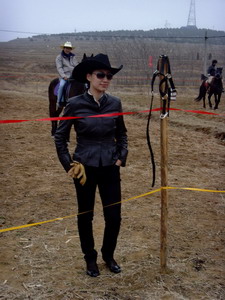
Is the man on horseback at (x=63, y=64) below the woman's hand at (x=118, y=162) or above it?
above

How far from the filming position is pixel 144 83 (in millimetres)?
22734

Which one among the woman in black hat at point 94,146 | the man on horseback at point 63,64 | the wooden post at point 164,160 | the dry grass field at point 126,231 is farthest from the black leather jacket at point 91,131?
the man on horseback at point 63,64

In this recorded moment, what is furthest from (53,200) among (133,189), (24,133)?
(24,133)

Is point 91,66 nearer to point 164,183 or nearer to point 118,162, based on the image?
point 118,162

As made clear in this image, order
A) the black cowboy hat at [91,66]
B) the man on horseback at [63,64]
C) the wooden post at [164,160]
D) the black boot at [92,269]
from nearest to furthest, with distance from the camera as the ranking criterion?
the black cowboy hat at [91,66] → the wooden post at [164,160] → the black boot at [92,269] → the man on horseback at [63,64]

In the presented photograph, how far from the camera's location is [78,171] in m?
3.05

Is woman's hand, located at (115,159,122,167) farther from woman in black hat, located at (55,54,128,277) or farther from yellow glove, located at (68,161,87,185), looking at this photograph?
yellow glove, located at (68,161,87,185)

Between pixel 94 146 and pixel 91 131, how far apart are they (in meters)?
0.14

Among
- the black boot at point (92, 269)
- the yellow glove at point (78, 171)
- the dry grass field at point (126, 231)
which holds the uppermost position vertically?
the yellow glove at point (78, 171)

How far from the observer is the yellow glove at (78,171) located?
3.04 m

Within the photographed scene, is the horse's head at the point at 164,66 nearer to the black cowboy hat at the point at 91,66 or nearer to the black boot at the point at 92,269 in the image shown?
the black cowboy hat at the point at 91,66

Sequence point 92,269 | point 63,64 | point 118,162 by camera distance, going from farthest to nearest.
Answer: point 63,64 → point 92,269 → point 118,162

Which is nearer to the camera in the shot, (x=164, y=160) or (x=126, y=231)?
(x=164, y=160)

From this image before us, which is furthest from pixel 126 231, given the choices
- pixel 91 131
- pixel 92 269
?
pixel 91 131
